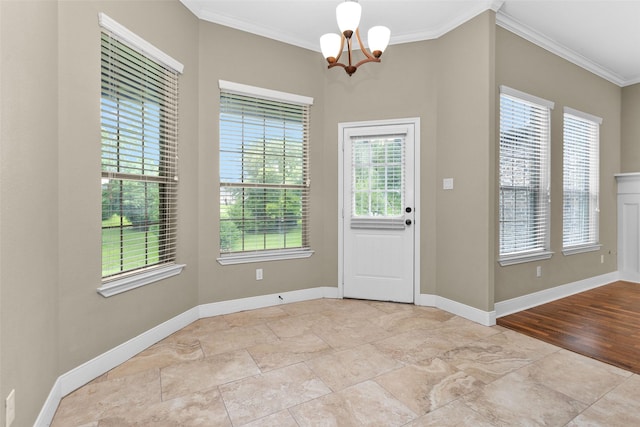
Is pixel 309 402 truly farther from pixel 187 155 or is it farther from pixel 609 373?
pixel 187 155

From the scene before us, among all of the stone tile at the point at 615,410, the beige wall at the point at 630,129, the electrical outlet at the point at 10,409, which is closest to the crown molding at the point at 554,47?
the beige wall at the point at 630,129

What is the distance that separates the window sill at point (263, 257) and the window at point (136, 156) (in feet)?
1.84

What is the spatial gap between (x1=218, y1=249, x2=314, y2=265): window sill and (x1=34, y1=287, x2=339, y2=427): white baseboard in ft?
1.36

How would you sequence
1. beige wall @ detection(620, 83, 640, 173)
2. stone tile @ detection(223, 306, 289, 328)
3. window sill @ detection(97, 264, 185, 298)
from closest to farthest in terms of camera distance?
1. window sill @ detection(97, 264, 185, 298)
2. stone tile @ detection(223, 306, 289, 328)
3. beige wall @ detection(620, 83, 640, 173)

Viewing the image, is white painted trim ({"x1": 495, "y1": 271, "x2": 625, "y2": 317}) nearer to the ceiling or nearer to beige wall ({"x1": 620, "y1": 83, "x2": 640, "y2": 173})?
beige wall ({"x1": 620, "y1": 83, "x2": 640, "y2": 173})

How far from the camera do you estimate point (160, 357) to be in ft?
7.65

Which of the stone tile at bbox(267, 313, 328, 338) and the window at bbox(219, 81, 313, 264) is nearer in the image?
the stone tile at bbox(267, 313, 328, 338)

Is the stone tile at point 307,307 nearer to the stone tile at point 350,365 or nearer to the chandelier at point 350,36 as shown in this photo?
the stone tile at point 350,365

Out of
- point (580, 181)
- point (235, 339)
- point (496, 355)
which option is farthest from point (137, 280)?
point (580, 181)

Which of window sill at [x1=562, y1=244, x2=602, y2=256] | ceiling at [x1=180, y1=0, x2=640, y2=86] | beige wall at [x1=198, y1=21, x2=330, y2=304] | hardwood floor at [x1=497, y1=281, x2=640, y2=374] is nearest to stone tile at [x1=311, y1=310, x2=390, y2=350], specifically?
beige wall at [x1=198, y1=21, x2=330, y2=304]

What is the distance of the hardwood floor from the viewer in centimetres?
243

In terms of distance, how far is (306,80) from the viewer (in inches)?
142

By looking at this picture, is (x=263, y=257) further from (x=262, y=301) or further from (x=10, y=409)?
(x=10, y=409)

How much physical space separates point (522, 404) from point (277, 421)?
4.57 ft
